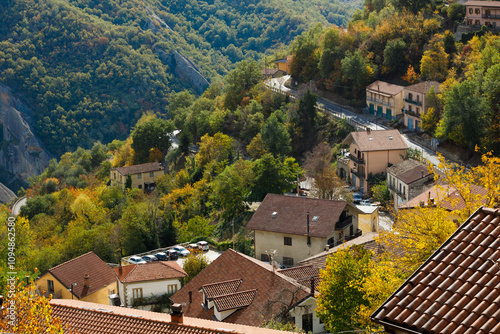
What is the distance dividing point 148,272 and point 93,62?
445ft

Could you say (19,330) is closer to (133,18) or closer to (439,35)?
(439,35)

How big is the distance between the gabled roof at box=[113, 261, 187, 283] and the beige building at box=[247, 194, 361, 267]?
27.0 feet

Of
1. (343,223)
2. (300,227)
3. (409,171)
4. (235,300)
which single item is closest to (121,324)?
(235,300)

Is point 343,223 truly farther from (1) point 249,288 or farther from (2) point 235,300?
(2) point 235,300

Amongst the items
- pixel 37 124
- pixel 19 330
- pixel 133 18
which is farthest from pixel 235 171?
pixel 133 18

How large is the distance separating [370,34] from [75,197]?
48.5 m

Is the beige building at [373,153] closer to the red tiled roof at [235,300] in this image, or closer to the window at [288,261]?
the window at [288,261]

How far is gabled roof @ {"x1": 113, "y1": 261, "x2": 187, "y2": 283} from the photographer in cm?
3803

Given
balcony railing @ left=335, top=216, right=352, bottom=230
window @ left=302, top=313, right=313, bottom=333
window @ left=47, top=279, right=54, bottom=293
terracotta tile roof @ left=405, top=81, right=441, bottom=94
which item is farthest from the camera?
terracotta tile roof @ left=405, top=81, right=441, bottom=94

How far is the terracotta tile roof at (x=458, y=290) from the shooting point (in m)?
8.31

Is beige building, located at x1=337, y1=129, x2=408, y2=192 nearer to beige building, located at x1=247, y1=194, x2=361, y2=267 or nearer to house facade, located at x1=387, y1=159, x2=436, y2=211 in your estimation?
house facade, located at x1=387, y1=159, x2=436, y2=211

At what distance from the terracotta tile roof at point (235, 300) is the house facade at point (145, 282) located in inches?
393

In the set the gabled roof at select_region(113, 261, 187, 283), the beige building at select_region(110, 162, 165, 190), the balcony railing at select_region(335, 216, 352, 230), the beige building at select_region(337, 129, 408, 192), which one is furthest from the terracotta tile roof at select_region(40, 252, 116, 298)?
the beige building at select_region(110, 162, 165, 190)

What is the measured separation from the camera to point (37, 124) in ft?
522
